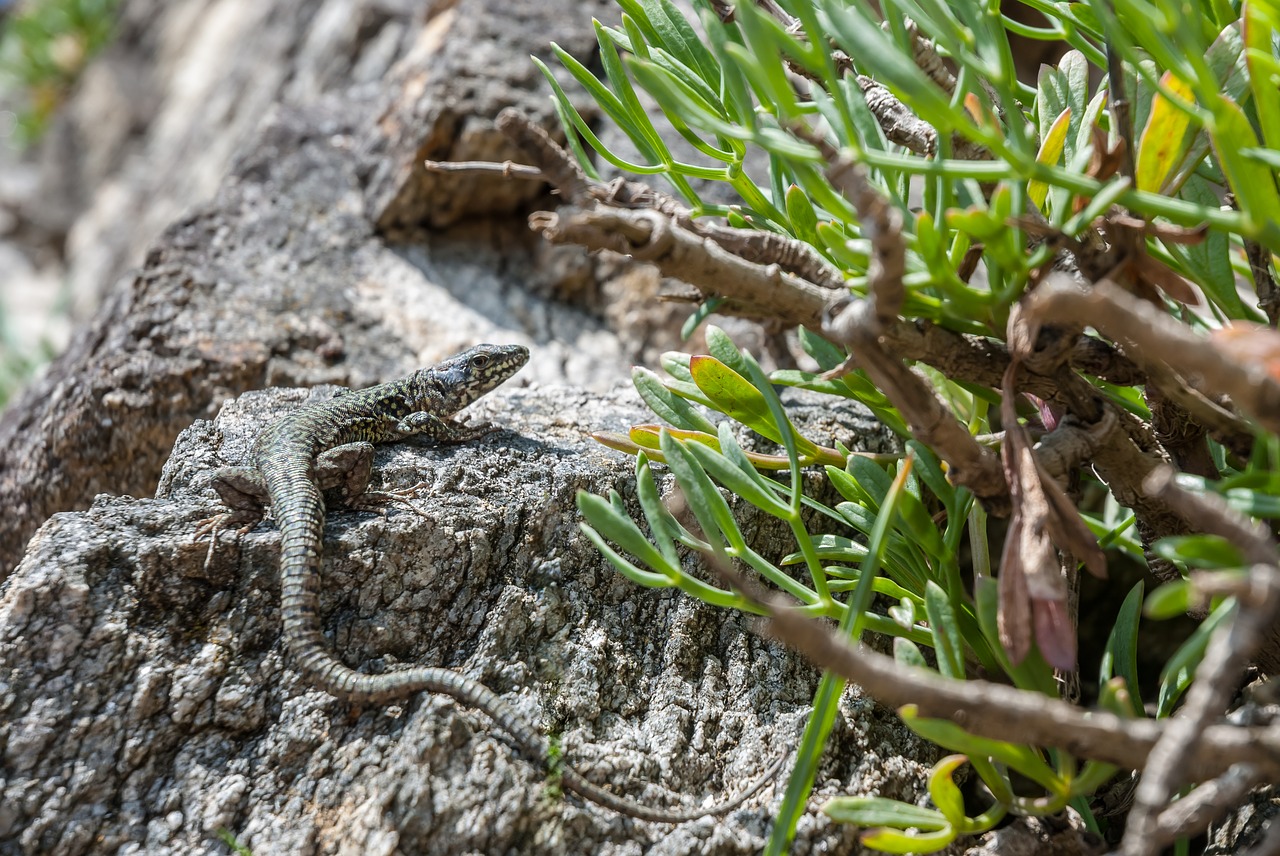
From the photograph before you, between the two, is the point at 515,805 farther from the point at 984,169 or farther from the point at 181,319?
the point at 181,319

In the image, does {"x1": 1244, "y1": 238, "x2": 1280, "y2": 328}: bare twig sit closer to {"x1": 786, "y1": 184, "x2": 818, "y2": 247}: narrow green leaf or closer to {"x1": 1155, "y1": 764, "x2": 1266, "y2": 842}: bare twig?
{"x1": 786, "y1": 184, "x2": 818, "y2": 247}: narrow green leaf

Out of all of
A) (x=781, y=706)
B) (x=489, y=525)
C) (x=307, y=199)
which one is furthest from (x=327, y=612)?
(x=307, y=199)

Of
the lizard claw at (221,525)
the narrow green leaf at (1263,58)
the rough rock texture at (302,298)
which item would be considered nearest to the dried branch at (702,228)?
the narrow green leaf at (1263,58)

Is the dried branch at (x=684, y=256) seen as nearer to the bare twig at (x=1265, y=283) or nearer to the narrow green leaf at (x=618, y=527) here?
the narrow green leaf at (x=618, y=527)

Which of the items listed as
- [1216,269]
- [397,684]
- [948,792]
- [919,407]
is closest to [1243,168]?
[1216,269]

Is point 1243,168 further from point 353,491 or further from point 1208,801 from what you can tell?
point 353,491

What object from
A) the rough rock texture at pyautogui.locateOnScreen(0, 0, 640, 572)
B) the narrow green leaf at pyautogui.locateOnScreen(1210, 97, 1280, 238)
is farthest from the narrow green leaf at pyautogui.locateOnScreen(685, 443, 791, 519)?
the rough rock texture at pyautogui.locateOnScreen(0, 0, 640, 572)

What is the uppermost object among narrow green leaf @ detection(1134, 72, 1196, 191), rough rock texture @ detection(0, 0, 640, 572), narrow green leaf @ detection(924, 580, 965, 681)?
narrow green leaf @ detection(1134, 72, 1196, 191)
